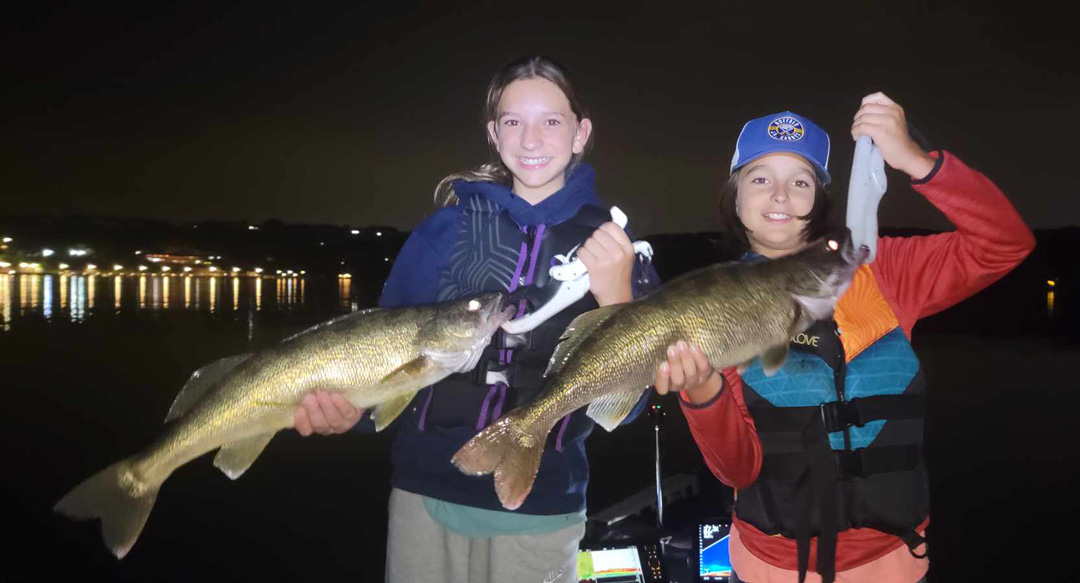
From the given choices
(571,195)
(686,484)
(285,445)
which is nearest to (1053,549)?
(686,484)

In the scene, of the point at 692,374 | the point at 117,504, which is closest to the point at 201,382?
the point at 117,504

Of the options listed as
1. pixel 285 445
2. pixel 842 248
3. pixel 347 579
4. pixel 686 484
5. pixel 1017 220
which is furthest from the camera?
pixel 285 445

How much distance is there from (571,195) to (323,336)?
1515mm

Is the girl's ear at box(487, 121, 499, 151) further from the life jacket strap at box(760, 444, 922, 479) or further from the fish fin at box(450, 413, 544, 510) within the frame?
the life jacket strap at box(760, 444, 922, 479)

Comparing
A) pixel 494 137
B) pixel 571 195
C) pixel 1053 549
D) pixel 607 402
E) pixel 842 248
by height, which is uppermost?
A: pixel 494 137

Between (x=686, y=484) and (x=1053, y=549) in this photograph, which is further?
(x=1053, y=549)

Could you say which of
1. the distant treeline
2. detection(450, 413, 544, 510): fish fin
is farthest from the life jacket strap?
the distant treeline

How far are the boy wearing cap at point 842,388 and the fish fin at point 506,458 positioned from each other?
2.05 feet

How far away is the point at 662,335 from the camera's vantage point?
293 cm

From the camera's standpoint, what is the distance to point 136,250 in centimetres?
13262

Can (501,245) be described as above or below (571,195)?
below

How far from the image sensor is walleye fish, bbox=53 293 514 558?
3408 mm

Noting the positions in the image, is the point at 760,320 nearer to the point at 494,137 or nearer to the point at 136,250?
the point at 494,137

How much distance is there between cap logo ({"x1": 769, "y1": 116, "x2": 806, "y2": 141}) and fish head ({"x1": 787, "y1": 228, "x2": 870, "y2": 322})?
0.49m
